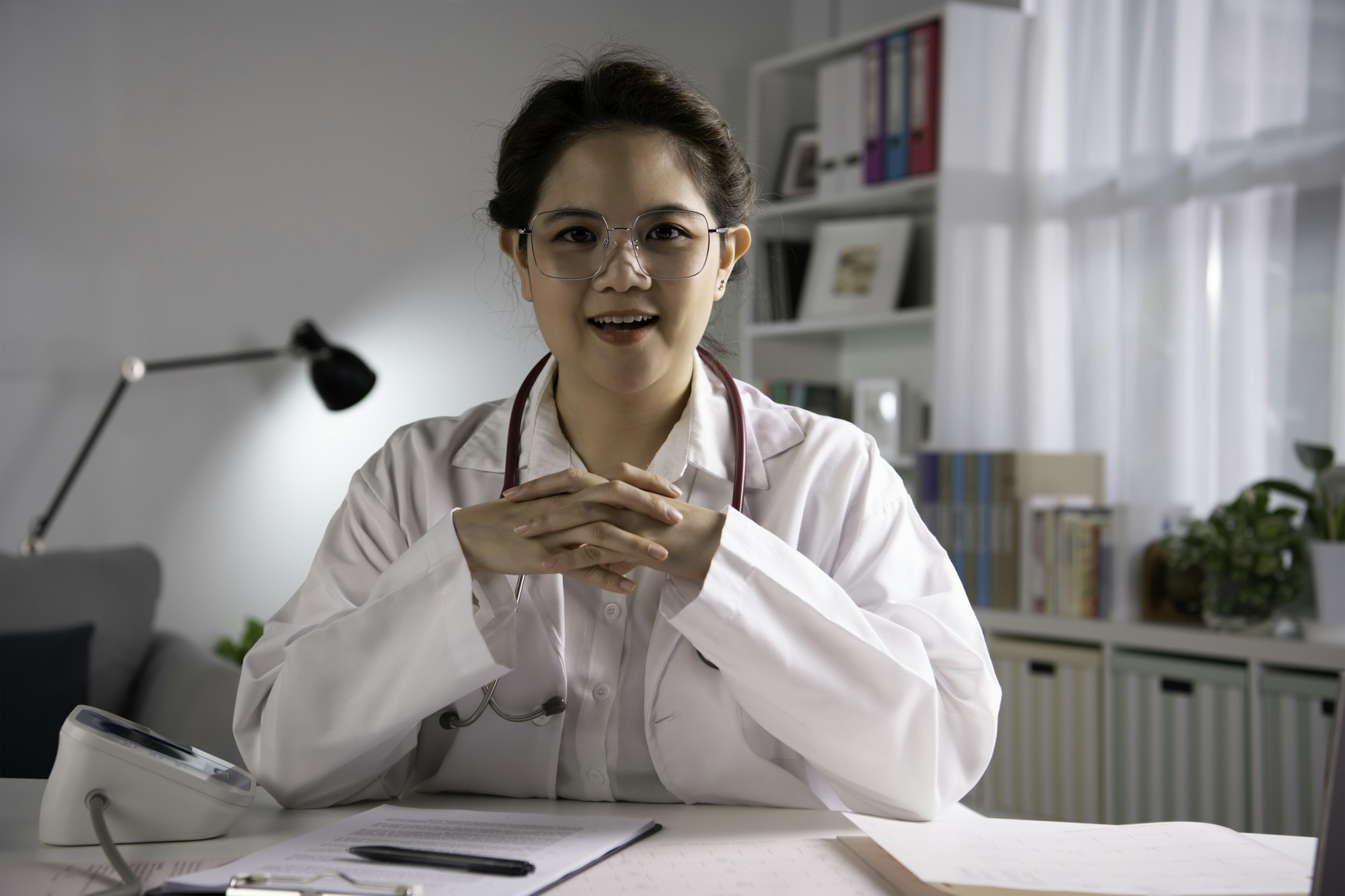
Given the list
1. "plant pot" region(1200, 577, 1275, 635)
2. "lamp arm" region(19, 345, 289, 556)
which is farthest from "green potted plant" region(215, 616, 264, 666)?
"plant pot" region(1200, 577, 1275, 635)

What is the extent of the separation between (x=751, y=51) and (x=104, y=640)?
7.95 ft

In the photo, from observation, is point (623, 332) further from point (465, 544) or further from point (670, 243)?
point (465, 544)

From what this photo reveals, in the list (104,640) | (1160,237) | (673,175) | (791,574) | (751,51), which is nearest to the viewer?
(791,574)

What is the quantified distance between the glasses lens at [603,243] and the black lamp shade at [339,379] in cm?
161

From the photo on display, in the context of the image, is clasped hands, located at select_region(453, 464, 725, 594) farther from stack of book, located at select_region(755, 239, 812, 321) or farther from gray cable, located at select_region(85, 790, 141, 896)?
stack of book, located at select_region(755, 239, 812, 321)

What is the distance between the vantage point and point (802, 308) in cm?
325

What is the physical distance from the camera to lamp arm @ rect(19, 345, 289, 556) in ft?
7.84

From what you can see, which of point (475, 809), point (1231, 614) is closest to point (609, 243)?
point (475, 809)

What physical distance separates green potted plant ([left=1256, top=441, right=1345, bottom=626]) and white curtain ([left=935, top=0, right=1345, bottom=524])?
0.24 m

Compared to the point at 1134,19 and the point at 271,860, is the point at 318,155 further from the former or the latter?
the point at 271,860

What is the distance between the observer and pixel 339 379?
268cm

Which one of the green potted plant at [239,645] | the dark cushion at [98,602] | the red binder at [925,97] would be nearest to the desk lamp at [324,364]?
the dark cushion at [98,602]

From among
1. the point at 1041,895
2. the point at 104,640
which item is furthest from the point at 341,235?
the point at 1041,895

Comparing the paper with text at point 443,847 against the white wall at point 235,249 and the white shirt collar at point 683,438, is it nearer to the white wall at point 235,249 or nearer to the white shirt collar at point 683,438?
the white shirt collar at point 683,438
